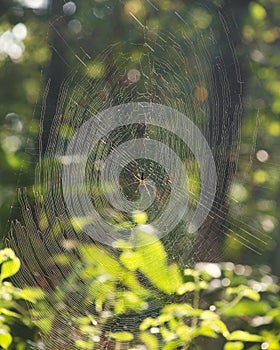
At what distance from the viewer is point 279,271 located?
1.13 metres

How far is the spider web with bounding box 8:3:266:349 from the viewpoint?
103cm

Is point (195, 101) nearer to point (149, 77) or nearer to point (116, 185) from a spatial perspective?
point (149, 77)

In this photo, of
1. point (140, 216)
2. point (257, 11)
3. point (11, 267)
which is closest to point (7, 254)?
point (11, 267)

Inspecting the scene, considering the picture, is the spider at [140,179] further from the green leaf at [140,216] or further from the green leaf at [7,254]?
the green leaf at [7,254]

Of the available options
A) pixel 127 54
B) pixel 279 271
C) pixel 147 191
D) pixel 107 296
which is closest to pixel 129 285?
pixel 107 296

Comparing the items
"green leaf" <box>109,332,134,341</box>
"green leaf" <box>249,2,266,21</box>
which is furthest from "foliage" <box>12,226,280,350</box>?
"green leaf" <box>249,2,266,21</box>

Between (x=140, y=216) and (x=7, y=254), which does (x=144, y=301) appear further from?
(x=7, y=254)

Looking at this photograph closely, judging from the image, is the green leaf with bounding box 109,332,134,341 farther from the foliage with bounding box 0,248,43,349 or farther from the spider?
the spider

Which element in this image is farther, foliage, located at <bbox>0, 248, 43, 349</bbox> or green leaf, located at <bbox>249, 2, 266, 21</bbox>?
green leaf, located at <bbox>249, 2, 266, 21</bbox>

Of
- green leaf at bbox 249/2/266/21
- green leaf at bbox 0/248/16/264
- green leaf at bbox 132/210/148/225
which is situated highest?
green leaf at bbox 249/2/266/21

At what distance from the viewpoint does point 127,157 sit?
1.03m

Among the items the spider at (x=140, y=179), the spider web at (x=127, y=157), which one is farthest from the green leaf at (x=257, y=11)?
the spider at (x=140, y=179)

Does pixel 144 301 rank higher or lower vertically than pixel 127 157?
lower

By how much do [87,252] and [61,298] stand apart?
10cm
